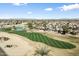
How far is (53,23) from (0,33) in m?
0.52

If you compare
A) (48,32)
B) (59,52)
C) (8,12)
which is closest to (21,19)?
(8,12)

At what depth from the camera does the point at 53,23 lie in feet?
6.41

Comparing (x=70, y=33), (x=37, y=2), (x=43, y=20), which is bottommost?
(x=70, y=33)

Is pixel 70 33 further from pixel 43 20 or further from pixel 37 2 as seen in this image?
pixel 37 2

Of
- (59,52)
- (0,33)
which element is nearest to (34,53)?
(59,52)

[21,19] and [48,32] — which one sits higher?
[21,19]

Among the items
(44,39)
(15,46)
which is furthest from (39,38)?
(15,46)

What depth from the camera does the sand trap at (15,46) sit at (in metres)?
1.89

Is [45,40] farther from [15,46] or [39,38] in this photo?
[15,46]

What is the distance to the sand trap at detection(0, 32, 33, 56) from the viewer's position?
1.89m

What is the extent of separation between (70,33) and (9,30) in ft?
1.96

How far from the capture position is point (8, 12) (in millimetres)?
1928

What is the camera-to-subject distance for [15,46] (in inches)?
74.7

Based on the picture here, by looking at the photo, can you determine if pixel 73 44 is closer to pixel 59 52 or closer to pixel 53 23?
pixel 59 52
